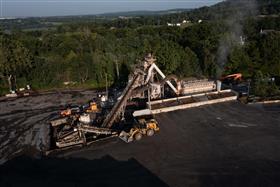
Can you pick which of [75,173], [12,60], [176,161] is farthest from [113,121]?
[12,60]

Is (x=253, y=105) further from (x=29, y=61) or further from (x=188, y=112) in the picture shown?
(x=29, y=61)

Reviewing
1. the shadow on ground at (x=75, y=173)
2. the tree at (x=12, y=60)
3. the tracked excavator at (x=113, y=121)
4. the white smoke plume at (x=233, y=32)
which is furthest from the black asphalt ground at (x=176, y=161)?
the tree at (x=12, y=60)

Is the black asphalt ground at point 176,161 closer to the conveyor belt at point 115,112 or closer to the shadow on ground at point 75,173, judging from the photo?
the shadow on ground at point 75,173

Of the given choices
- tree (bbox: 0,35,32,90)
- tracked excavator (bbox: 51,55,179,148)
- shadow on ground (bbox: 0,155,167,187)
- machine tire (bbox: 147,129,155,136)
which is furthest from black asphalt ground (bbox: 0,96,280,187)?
tree (bbox: 0,35,32,90)

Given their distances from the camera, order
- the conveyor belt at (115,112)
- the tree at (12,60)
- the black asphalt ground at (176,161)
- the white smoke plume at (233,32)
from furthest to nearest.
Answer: the white smoke plume at (233,32), the tree at (12,60), the conveyor belt at (115,112), the black asphalt ground at (176,161)

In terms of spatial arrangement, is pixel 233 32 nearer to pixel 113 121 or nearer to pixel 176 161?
pixel 113 121

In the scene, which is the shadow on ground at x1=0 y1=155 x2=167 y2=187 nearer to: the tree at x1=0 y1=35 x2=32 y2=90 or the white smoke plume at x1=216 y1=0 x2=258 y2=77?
the tree at x1=0 y1=35 x2=32 y2=90
